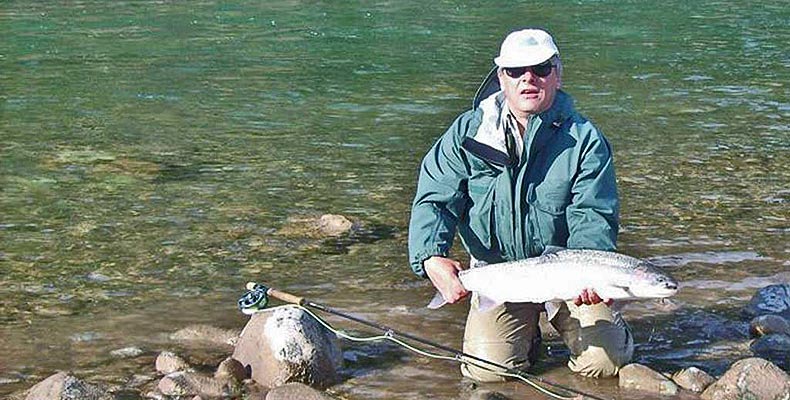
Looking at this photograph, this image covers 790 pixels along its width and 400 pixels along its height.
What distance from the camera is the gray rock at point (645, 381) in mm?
6355

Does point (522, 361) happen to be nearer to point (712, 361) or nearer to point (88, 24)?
point (712, 361)

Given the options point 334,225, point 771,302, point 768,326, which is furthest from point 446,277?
point 334,225

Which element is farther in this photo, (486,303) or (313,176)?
(313,176)

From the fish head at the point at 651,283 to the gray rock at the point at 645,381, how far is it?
2.93 ft

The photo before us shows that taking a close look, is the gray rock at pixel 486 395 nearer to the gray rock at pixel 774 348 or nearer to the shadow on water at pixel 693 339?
the shadow on water at pixel 693 339

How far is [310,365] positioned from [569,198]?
154 cm

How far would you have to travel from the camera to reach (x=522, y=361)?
670 cm

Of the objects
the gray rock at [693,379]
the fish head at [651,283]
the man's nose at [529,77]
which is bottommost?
the gray rock at [693,379]

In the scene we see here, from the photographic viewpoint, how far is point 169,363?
679cm


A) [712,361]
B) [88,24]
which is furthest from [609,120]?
[88,24]

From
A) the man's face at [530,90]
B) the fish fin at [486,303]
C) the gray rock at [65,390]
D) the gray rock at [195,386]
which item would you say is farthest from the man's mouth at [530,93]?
the gray rock at [65,390]

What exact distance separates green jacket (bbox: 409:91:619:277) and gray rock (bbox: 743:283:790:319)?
175cm

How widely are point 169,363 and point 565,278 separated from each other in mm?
2244

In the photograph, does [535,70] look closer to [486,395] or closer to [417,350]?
[486,395]
